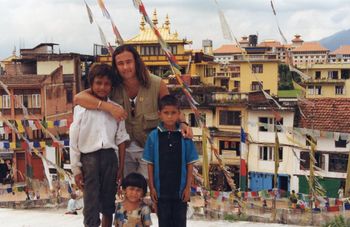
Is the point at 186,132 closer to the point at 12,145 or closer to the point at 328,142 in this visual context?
the point at 328,142

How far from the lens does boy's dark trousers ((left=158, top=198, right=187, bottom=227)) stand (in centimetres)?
375

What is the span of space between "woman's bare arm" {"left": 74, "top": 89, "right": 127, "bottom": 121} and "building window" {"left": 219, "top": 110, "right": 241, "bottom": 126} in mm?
20603

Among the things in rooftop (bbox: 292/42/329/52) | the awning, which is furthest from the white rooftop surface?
rooftop (bbox: 292/42/329/52)

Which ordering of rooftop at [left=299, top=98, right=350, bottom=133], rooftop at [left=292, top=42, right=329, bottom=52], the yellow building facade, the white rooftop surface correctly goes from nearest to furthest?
the white rooftop surface → rooftop at [left=299, top=98, right=350, bottom=133] → the yellow building facade → rooftop at [left=292, top=42, right=329, bottom=52]

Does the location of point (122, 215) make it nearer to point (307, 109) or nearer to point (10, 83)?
point (307, 109)

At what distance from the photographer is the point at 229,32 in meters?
7.80

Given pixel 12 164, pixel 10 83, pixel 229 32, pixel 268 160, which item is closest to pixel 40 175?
pixel 12 164

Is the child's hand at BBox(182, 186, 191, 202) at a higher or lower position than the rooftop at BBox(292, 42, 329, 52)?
lower

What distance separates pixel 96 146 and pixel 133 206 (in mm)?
573

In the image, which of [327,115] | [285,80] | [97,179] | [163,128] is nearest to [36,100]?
[327,115]

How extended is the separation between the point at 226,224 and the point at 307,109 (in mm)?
17779

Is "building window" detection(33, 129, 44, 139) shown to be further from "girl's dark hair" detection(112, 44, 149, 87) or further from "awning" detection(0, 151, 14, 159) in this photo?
"girl's dark hair" detection(112, 44, 149, 87)

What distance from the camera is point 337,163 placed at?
2127 centimetres

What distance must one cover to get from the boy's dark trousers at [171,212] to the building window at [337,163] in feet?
61.6
